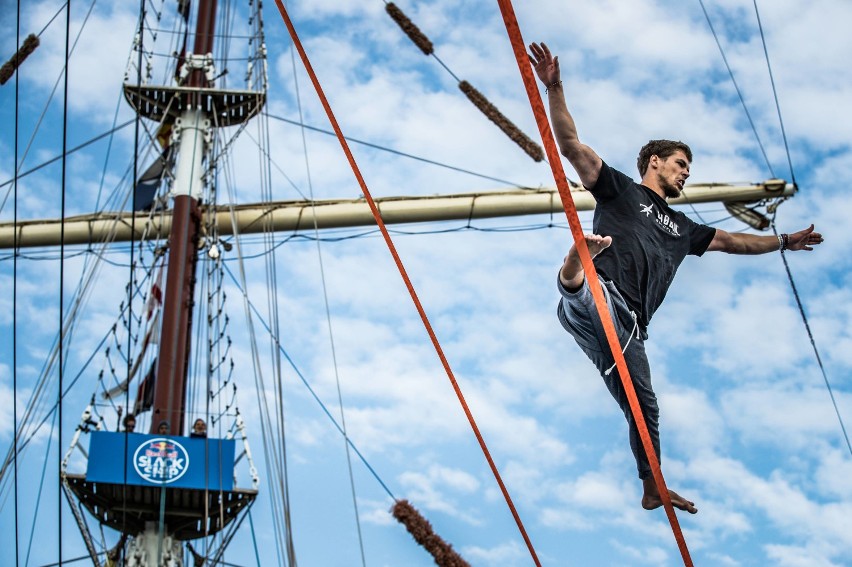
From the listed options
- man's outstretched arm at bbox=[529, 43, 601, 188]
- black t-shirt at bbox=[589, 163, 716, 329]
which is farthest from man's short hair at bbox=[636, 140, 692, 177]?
man's outstretched arm at bbox=[529, 43, 601, 188]

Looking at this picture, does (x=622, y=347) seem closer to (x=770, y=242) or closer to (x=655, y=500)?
(x=655, y=500)

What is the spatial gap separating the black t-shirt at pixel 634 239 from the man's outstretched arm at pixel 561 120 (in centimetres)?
9

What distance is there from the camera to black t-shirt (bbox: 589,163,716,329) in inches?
165

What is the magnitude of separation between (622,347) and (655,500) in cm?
51

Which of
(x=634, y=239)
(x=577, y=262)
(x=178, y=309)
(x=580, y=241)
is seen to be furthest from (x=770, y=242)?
(x=178, y=309)

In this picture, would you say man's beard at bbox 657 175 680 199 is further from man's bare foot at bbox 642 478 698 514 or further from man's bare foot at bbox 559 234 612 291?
man's bare foot at bbox 642 478 698 514

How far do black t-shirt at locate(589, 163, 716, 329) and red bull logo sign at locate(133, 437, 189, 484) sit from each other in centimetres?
1078

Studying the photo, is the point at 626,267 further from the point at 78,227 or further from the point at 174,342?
the point at 78,227

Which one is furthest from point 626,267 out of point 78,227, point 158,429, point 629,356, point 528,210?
point 78,227

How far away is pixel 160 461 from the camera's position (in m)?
14.3

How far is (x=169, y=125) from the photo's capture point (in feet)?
62.0

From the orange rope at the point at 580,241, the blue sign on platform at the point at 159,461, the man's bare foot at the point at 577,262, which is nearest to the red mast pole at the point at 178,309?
the blue sign on platform at the point at 159,461

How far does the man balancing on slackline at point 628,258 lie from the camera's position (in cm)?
400

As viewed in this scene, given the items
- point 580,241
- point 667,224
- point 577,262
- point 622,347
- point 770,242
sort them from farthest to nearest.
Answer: point 770,242 → point 667,224 → point 622,347 → point 577,262 → point 580,241
